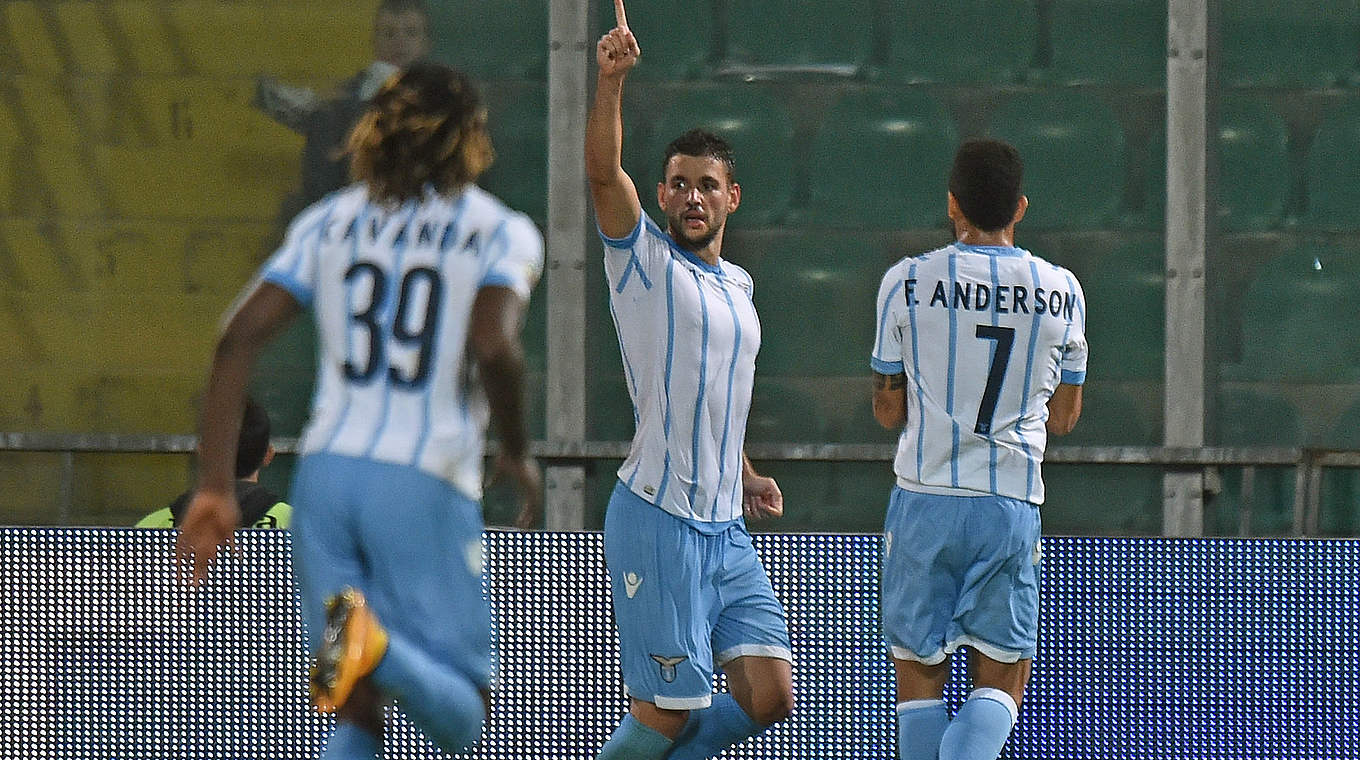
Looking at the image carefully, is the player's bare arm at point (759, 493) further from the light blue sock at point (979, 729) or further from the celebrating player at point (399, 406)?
the celebrating player at point (399, 406)

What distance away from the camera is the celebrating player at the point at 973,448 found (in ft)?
19.6

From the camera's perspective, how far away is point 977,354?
5.96 meters

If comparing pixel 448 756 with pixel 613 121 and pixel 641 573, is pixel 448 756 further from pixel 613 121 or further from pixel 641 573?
pixel 613 121

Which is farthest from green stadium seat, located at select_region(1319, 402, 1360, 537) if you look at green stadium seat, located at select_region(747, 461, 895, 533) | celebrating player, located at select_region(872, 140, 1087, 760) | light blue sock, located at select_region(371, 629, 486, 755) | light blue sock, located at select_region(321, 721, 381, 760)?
light blue sock, located at select_region(321, 721, 381, 760)

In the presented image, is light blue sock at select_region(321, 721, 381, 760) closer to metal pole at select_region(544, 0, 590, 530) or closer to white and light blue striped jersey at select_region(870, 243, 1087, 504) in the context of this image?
white and light blue striped jersey at select_region(870, 243, 1087, 504)

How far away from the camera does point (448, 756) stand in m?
6.93

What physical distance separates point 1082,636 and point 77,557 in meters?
3.39

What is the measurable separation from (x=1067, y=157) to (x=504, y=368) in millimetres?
6575

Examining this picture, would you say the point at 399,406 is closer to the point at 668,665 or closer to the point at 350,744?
the point at 350,744

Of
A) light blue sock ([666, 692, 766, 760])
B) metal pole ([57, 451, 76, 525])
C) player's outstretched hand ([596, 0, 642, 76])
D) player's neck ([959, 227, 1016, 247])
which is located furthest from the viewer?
metal pole ([57, 451, 76, 525])

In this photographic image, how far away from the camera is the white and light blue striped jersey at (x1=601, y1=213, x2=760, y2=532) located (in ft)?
18.7

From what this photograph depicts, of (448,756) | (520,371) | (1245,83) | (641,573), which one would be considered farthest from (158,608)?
(1245,83)

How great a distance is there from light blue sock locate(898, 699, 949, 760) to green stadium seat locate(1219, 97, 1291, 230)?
193 inches

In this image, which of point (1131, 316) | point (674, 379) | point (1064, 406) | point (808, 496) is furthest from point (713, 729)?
point (1131, 316)
